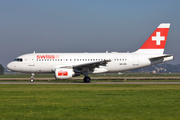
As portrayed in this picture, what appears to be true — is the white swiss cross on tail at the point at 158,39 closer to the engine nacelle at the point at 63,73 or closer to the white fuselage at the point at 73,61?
the white fuselage at the point at 73,61

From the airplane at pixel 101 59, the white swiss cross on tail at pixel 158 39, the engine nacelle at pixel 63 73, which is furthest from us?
the white swiss cross on tail at pixel 158 39

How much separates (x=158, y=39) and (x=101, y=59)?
8462 millimetres

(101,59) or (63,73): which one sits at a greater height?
(101,59)

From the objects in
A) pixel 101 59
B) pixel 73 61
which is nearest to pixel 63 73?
pixel 73 61

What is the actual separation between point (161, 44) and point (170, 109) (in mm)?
25429

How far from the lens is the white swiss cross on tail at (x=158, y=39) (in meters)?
36.8

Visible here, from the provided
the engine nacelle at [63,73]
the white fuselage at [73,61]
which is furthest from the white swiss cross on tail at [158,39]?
the engine nacelle at [63,73]

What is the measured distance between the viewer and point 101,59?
3584 centimetres

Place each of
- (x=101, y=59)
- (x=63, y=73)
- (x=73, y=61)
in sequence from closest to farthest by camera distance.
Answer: (x=63, y=73)
(x=73, y=61)
(x=101, y=59)

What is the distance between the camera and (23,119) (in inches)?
411

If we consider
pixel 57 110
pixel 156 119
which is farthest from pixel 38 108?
pixel 156 119

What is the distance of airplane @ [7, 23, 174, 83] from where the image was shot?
35.6m

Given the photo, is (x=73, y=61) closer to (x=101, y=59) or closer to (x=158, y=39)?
(x=101, y=59)

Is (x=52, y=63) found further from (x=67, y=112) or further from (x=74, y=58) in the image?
(x=67, y=112)
